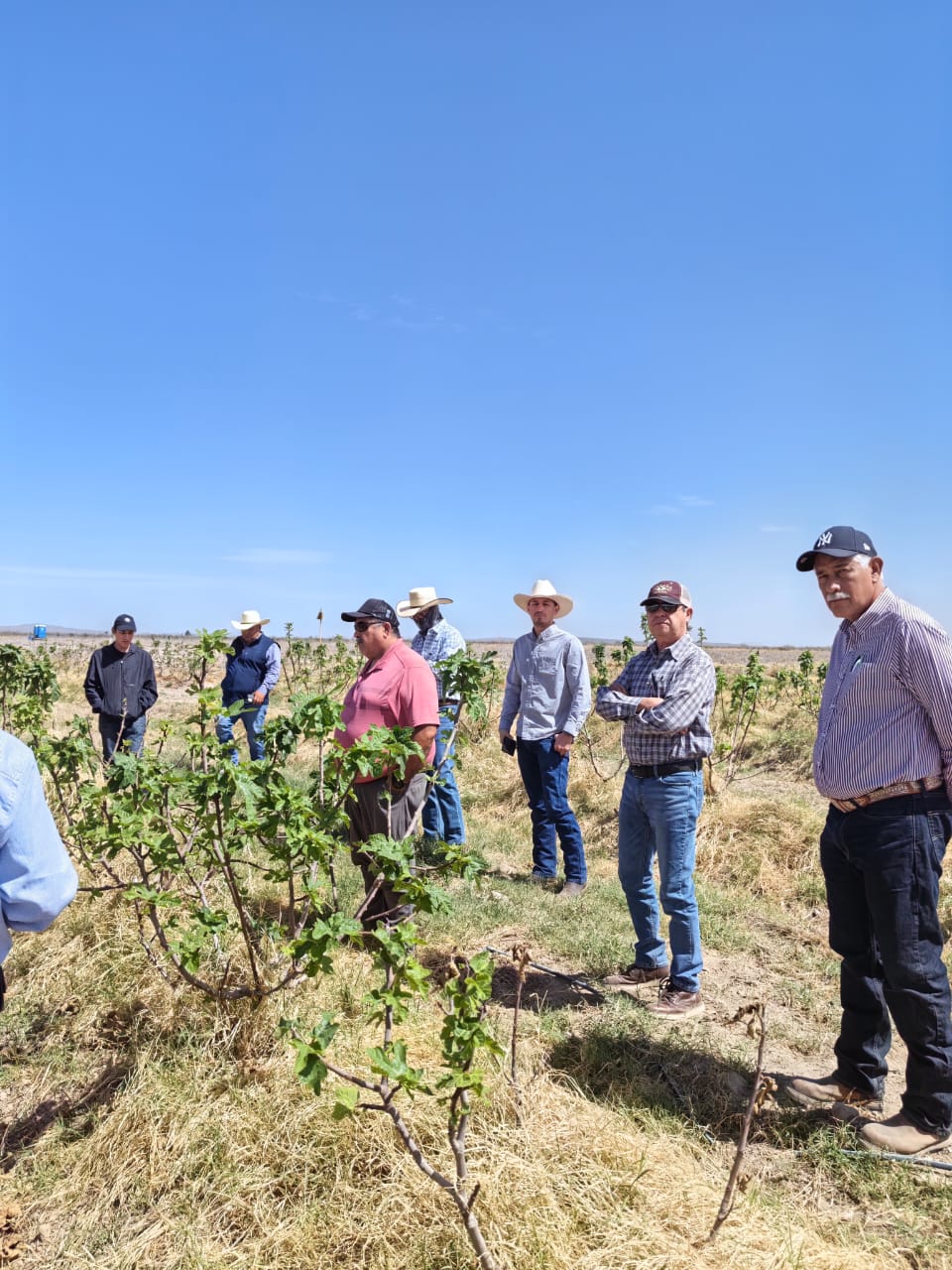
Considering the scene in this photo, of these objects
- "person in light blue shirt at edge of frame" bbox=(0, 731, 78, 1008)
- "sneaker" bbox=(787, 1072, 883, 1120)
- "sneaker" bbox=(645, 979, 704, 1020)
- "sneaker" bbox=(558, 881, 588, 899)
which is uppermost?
"person in light blue shirt at edge of frame" bbox=(0, 731, 78, 1008)

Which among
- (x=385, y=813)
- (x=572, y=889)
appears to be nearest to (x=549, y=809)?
(x=572, y=889)

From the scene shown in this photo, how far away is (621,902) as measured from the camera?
5047mm

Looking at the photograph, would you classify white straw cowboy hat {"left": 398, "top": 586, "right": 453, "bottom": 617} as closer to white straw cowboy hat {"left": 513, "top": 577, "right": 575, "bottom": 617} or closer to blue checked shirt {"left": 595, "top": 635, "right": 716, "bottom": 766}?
white straw cowboy hat {"left": 513, "top": 577, "right": 575, "bottom": 617}

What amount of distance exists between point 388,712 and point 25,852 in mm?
1896

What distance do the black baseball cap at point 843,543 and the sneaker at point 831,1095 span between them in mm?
1924

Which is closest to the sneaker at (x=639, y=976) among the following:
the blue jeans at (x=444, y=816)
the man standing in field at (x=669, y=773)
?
the man standing in field at (x=669, y=773)

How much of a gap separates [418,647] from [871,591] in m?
3.60

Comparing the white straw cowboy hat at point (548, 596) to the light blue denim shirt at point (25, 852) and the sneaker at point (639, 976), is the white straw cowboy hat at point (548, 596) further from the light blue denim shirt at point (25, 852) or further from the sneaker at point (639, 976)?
the light blue denim shirt at point (25, 852)

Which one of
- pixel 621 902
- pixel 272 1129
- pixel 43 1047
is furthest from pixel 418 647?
pixel 272 1129

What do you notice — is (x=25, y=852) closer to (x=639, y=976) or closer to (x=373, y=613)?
(x=373, y=613)

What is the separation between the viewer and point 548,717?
536 centimetres

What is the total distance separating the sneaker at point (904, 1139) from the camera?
261 centimetres

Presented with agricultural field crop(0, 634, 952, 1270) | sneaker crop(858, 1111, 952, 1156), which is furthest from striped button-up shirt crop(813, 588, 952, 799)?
sneaker crop(858, 1111, 952, 1156)

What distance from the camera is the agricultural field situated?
202cm
